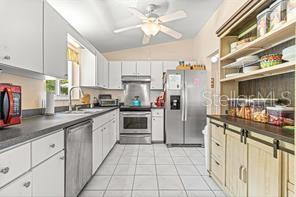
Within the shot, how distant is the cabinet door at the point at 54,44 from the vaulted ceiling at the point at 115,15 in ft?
1.68

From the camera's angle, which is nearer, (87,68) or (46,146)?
(46,146)

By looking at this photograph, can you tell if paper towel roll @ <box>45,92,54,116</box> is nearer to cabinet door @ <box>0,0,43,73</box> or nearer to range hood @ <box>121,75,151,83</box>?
cabinet door @ <box>0,0,43,73</box>

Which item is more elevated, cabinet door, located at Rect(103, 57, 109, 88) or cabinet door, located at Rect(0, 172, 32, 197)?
cabinet door, located at Rect(103, 57, 109, 88)

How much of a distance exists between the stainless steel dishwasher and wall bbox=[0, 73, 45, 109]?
0.69m

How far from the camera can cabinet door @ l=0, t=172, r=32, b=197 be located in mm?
1091

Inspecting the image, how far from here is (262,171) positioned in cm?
164

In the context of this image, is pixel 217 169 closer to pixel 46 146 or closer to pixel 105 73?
pixel 46 146

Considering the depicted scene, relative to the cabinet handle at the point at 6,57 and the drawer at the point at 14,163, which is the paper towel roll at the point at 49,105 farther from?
the drawer at the point at 14,163

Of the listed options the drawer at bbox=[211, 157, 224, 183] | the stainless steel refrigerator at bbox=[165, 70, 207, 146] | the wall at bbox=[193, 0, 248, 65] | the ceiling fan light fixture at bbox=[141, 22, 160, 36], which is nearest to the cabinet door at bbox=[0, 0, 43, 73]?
the ceiling fan light fixture at bbox=[141, 22, 160, 36]

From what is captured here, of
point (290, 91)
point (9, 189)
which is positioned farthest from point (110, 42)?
point (9, 189)

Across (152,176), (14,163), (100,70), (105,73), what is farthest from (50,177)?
(105,73)

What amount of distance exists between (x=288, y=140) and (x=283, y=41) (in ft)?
4.04

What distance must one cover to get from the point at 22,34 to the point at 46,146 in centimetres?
94

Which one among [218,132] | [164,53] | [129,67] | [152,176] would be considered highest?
[164,53]
